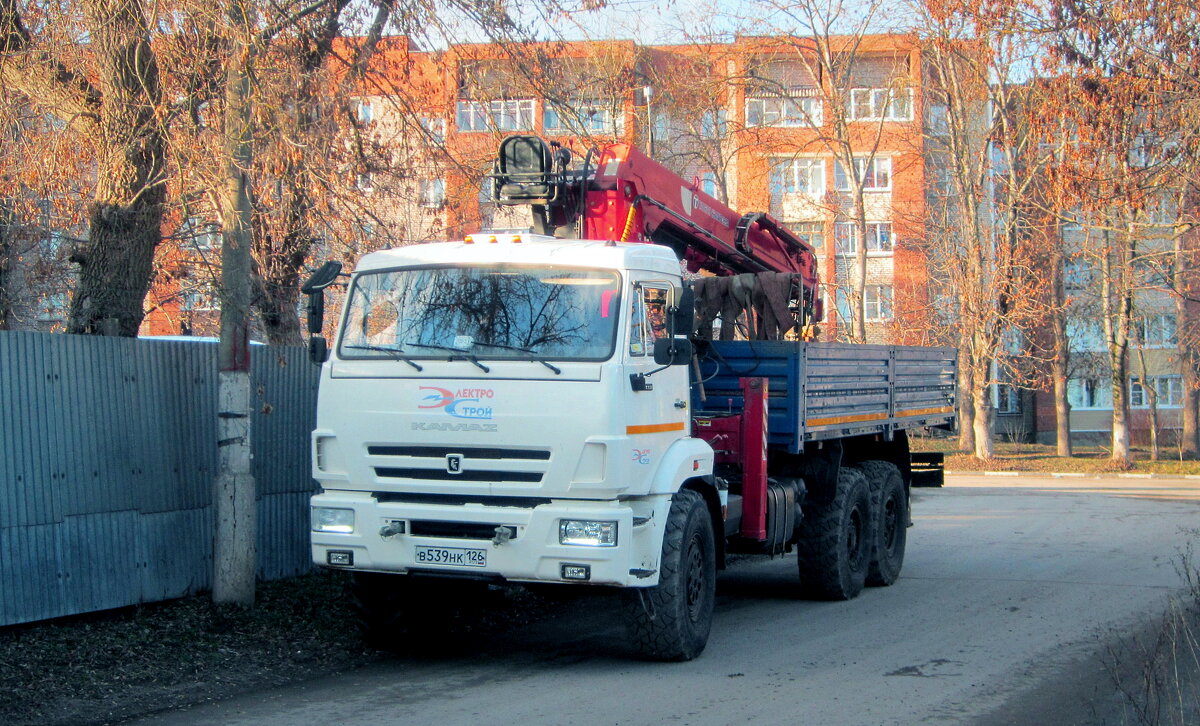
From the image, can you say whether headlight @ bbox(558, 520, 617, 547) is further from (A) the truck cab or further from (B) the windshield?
(B) the windshield

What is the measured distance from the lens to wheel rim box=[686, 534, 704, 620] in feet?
27.7

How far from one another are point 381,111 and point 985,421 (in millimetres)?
28412

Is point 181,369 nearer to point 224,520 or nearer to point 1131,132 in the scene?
point 224,520

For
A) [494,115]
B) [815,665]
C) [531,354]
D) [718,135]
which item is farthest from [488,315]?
[718,135]

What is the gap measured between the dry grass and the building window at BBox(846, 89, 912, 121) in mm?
9513

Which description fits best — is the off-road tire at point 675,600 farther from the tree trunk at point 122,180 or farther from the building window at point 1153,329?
the building window at point 1153,329

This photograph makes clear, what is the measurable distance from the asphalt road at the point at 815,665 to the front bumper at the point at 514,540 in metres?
0.78

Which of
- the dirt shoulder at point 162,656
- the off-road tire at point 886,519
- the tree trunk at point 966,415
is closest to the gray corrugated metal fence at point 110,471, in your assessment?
the dirt shoulder at point 162,656

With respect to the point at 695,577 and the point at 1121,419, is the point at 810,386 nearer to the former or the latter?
the point at 695,577

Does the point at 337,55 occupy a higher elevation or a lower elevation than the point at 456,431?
higher

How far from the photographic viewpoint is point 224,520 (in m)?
9.17

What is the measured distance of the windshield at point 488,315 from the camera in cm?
779

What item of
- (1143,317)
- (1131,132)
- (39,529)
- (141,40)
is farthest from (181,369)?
(1143,317)

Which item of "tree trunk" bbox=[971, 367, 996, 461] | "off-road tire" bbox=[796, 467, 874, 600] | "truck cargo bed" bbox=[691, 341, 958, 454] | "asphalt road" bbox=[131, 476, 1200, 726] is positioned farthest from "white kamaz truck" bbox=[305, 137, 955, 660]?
"tree trunk" bbox=[971, 367, 996, 461]
